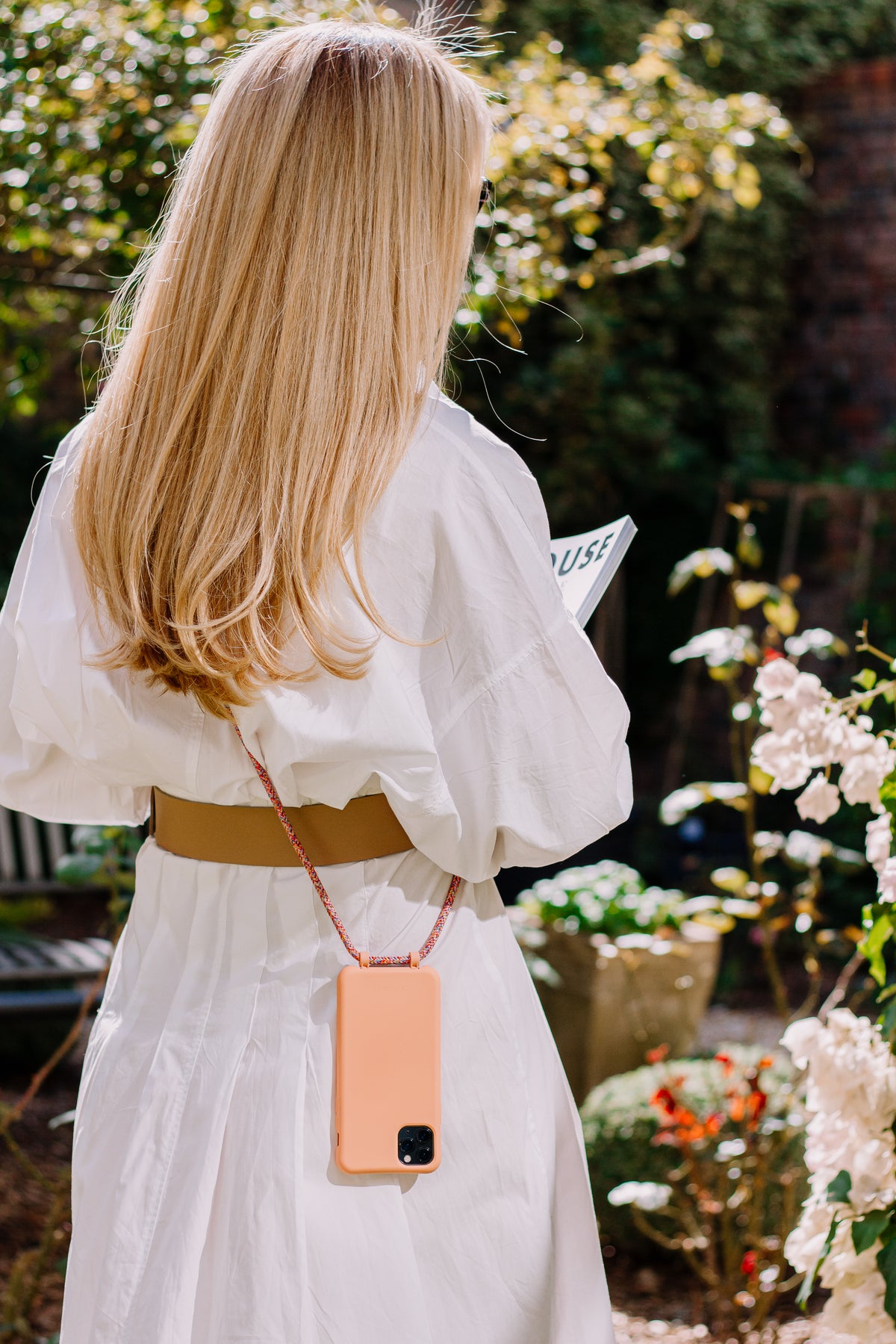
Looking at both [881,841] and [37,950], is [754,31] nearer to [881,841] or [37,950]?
[37,950]

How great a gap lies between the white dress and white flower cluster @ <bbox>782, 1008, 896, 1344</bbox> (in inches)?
15.1

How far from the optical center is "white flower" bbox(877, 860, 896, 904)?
1.34m

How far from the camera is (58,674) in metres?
1.11

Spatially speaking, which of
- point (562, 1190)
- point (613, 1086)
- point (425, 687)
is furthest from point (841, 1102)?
point (613, 1086)

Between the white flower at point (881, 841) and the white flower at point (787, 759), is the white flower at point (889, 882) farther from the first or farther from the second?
the white flower at point (787, 759)

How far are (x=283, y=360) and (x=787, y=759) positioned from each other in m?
0.83

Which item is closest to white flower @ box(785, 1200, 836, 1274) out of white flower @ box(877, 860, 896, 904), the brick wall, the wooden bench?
white flower @ box(877, 860, 896, 904)

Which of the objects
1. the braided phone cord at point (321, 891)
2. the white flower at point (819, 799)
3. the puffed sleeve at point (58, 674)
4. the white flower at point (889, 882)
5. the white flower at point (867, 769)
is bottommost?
the white flower at point (819, 799)

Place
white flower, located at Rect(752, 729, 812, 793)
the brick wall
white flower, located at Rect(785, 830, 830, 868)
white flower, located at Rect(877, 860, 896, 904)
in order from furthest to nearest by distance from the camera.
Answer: the brick wall, white flower, located at Rect(785, 830, 830, 868), white flower, located at Rect(752, 729, 812, 793), white flower, located at Rect(877, 860, 896, 904)

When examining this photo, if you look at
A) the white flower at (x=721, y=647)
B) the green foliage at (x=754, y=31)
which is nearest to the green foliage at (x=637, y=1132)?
the white flower at (x=721, y=647)

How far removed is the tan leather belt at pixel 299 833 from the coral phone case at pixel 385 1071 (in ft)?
0.33

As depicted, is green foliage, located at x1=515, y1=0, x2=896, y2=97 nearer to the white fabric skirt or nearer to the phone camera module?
the white fabric skirt

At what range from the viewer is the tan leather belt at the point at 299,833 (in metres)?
1.13

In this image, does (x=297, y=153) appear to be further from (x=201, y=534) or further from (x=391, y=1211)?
(x=391, y=1211)
